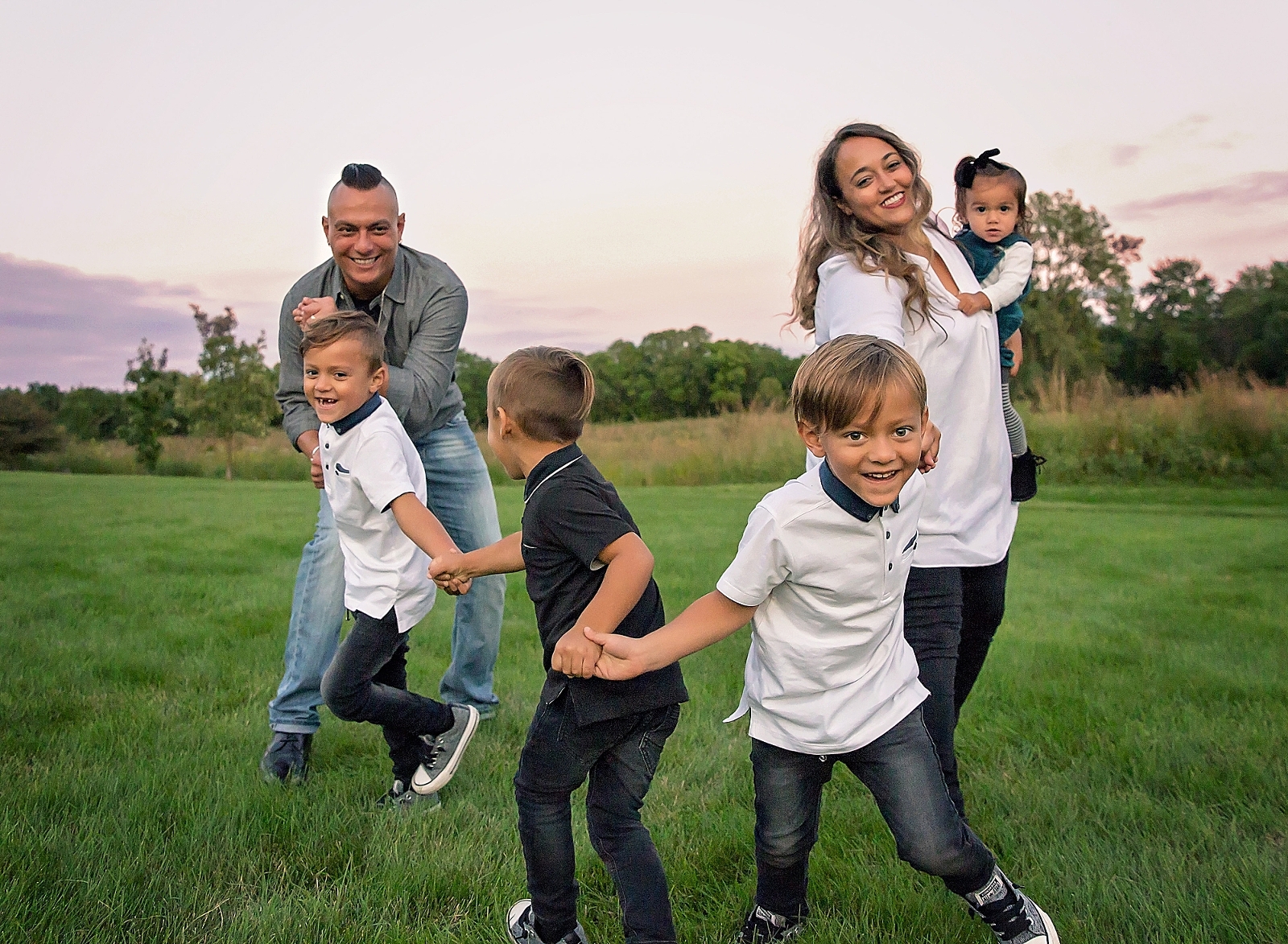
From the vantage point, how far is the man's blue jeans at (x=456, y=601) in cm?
408

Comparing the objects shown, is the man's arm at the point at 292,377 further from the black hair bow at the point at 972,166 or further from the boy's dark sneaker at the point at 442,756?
the black hair bow at the point at 972,166

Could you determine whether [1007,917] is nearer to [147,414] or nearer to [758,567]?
[758,567]

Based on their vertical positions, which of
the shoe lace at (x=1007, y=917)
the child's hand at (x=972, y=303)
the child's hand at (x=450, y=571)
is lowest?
the shoe lace at (x=1007, y=917)

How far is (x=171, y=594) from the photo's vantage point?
7766 mm

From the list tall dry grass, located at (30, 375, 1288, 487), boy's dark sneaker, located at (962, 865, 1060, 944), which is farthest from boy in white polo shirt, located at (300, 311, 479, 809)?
tall dry grass, located at (30, 375, 1288, 487)

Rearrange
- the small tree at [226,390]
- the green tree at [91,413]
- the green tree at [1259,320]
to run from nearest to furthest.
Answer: the small tree at [226,390], the green tree at [1259,320], the green tree at [91,413]

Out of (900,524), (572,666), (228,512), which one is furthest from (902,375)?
(228,512)

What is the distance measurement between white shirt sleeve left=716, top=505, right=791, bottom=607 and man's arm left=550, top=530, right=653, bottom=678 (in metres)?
0.19

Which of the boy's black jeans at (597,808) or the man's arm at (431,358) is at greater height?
the man's arm at (431,358)

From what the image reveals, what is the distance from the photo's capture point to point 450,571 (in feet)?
9.83

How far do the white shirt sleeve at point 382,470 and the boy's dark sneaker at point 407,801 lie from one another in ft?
3.36

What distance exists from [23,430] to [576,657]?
40612 mm

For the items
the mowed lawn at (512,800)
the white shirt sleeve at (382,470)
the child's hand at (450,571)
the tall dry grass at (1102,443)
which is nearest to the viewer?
the mowed lawn at (512,800)

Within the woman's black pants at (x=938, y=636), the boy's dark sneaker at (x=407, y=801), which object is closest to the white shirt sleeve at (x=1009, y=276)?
the woman's black pants at (x=938, y=636)
